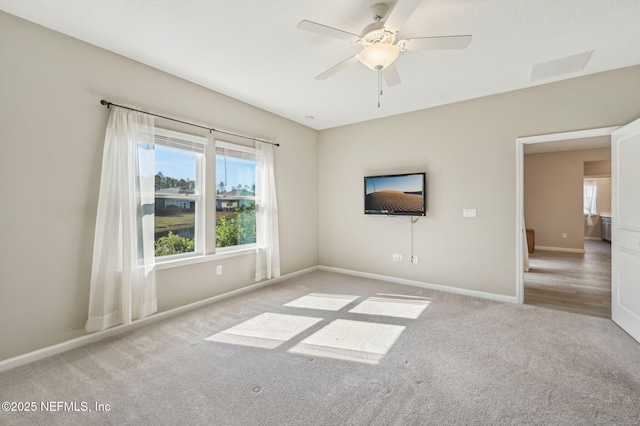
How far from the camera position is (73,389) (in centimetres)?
193

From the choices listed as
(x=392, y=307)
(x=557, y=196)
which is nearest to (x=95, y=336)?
(x=392, y=307)

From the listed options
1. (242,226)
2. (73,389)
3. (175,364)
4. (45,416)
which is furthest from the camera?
(242,226)

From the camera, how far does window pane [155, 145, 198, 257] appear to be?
3.16 m

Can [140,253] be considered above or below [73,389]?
above

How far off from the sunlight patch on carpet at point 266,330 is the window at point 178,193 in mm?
1221

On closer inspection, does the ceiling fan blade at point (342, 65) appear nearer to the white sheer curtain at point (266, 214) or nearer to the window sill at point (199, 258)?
the white sheer curtain at point (266, 214)

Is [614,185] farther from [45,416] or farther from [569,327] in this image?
[45,416]

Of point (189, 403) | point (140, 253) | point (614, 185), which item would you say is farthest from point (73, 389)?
point (614, 185)

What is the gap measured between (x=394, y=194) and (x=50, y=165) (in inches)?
161

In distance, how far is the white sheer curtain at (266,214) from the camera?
418cm

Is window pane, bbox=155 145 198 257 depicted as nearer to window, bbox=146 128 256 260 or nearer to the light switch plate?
window, bbox=146 128 256 260

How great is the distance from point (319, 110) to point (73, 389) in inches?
161

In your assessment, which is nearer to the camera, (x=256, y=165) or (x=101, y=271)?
(x=101, y=271)

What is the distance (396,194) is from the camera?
4.39 metres
